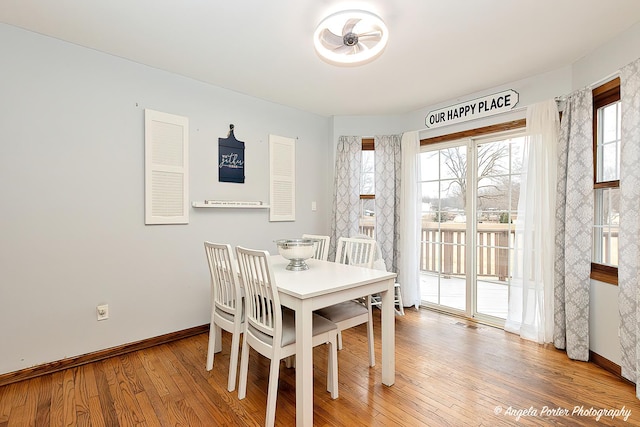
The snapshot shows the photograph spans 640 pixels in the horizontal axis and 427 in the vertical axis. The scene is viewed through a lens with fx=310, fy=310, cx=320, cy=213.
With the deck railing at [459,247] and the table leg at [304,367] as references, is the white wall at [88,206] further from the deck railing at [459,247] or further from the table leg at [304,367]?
the deck railing at [459,247]

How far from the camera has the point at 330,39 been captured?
79.4 inches

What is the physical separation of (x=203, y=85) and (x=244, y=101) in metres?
0.46

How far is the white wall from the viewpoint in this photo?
216cm

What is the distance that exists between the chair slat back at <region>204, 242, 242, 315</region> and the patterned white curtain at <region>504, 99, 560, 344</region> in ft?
8.44

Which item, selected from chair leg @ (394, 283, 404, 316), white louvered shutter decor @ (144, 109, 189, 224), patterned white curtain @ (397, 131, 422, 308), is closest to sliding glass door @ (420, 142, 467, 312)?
patterned white curtain @ (397, 131, 422, 308)

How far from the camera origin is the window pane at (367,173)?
407 cm

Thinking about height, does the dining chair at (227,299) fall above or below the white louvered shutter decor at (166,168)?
below

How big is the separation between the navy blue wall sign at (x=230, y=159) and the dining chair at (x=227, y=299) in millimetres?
1197

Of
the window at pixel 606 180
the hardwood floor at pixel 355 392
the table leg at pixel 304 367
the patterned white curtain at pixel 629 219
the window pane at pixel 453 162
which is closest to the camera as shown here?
the table leg at pixel 304 367

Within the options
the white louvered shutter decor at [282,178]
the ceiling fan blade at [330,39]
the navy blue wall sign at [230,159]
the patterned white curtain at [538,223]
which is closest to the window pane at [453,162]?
the patterned white curtain at [538,223]

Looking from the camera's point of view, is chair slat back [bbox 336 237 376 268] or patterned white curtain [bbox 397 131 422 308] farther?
patterned white curtain [bbox 397 131 422 308]

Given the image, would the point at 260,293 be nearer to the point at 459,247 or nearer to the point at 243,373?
the point at 243,373

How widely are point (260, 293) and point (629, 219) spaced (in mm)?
2452

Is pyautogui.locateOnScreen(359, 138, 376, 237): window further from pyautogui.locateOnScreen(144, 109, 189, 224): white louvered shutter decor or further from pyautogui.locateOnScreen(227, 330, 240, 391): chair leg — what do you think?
pyautogui.locateOnScreen(227, 330, 240, 391): chair leg
